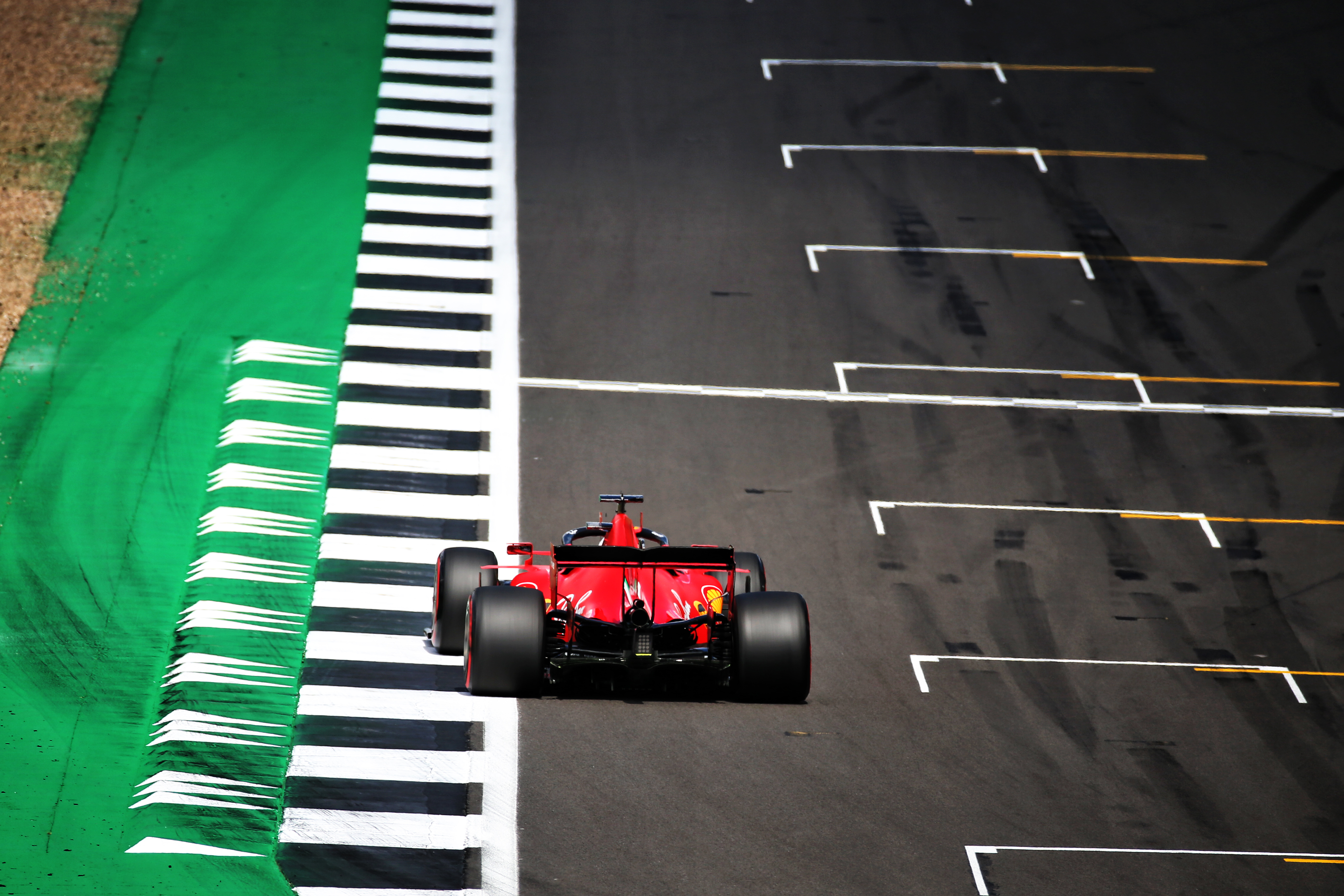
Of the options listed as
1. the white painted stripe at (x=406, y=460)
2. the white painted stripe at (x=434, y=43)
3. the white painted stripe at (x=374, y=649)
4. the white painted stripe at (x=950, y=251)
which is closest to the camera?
the white painted stripe at (x=374, y=649)

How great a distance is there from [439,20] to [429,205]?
25.9ft

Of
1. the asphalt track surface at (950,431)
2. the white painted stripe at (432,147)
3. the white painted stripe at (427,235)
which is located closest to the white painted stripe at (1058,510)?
the asphalt track surface at (950,431)

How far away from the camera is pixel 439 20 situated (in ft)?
120

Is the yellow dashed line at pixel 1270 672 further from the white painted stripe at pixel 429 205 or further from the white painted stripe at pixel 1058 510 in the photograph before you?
the white painted stripe at pixel 429 205

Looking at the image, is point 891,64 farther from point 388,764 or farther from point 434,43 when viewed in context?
point 388,764

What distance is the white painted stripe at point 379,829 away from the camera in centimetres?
1639

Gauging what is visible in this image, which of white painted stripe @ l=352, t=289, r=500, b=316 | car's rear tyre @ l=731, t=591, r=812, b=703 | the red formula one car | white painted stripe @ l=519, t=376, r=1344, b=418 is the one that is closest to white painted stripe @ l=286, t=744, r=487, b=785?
the red formula one car

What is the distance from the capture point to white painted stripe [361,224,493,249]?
96.7 ft

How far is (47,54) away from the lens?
111 feet

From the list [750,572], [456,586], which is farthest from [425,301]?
[750,572]

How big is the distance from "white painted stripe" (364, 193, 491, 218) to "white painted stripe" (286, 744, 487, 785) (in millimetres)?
14643

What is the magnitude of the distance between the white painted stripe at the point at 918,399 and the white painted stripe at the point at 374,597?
18.6 ft

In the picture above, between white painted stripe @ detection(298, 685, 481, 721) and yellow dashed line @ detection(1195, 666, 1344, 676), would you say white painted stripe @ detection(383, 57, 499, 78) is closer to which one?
white painted stripe @ detection(298, 685, 481, 721)

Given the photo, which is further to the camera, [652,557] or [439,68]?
[439,68]
